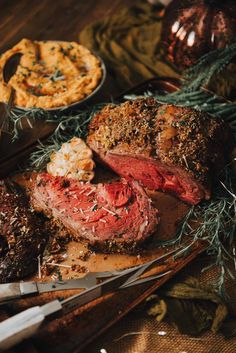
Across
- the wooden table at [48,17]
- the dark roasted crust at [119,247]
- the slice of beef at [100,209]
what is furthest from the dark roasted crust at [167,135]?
the wooden table at [48,17]

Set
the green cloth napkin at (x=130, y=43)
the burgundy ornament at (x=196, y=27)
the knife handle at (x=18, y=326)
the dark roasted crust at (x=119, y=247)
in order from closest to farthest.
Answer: the knife handle at (x=18, y=326), the dark roasted crust at (x=119, y=247), the burgundy ornament at (x=196, y=27), the green cloth napkin at (x=130, y=43)

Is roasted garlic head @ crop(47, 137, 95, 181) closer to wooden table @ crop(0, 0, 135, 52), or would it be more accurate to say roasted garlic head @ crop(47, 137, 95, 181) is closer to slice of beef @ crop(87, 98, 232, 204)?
slice of beef @ crop(87, 98, 232, 204)

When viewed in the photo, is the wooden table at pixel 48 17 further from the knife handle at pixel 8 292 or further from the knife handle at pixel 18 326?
the knife handle at pixel 18 326

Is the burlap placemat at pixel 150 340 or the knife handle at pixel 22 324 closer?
the knife handle at pixel 22 324

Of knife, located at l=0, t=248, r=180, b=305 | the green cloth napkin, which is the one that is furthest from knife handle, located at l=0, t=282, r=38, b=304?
the green cloth napkin

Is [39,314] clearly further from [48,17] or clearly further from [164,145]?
[48,17]

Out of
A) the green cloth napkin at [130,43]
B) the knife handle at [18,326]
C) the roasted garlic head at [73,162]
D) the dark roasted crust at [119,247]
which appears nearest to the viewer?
the knife handle at [18,326]

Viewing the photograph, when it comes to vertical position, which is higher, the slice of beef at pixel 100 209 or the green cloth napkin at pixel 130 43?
the green cloth napkin at pixel 130 43
